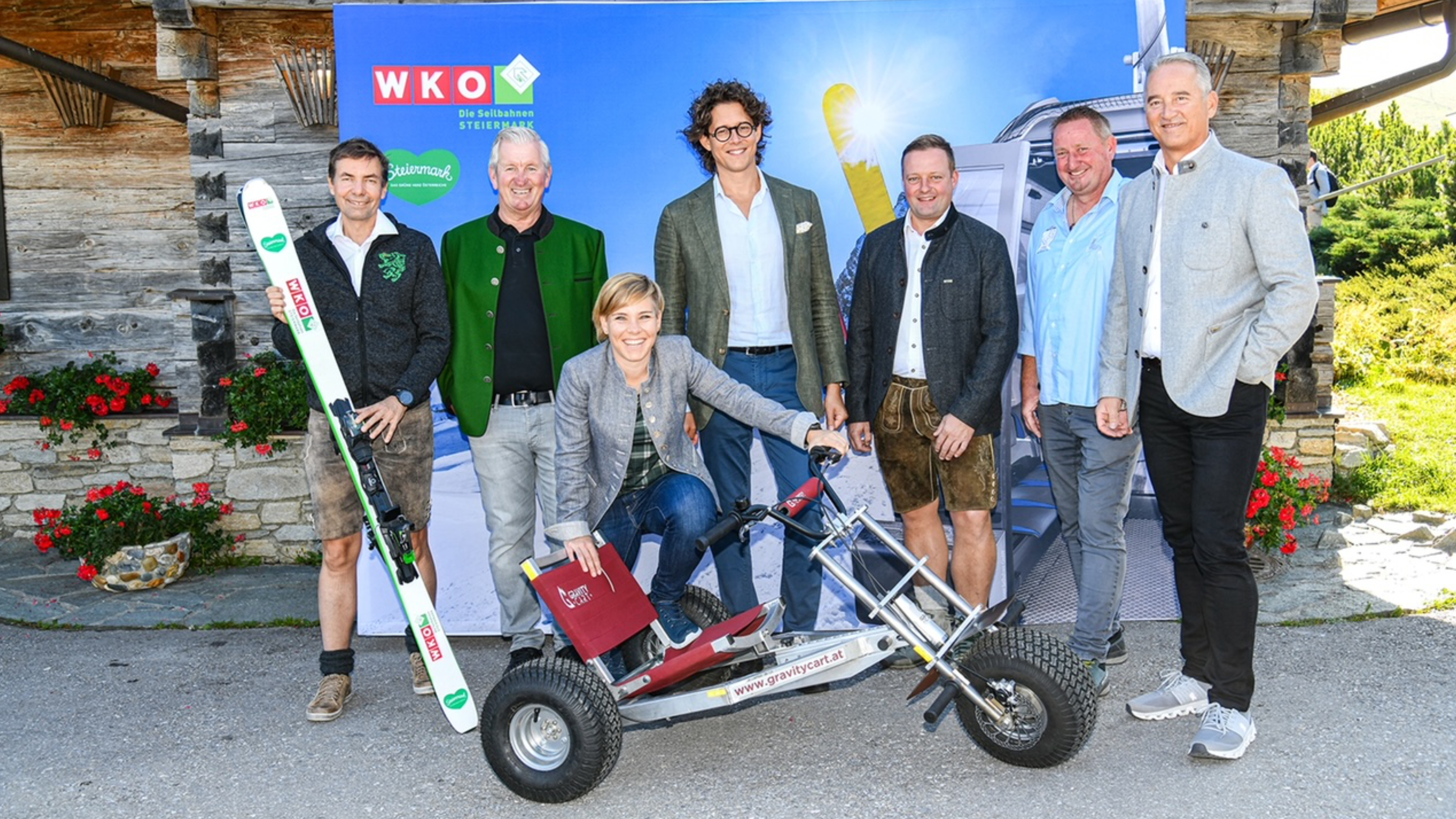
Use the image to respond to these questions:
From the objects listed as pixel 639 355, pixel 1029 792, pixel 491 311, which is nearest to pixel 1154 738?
pixel 1029 792

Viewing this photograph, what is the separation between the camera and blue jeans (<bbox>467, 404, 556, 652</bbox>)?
13.6 ft

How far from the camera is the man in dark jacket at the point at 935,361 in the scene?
4.03 metres

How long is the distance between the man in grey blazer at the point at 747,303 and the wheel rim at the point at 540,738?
2.97 feet

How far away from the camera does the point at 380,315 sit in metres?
3.94

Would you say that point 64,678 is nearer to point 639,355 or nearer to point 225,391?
point 225,391

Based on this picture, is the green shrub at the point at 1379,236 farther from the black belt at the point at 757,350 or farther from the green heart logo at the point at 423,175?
the green heart logo at the point at 423,175

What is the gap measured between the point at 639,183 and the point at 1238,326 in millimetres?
2390

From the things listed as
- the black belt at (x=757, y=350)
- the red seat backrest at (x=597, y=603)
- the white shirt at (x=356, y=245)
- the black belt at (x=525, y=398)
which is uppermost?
the white shirt at (x=356, y=245)

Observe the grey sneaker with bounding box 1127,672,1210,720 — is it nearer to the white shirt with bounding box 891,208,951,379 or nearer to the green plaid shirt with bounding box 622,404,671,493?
the white shirt with bounding box 891,208,951,379

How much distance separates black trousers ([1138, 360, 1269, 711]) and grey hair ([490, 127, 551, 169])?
6.83 ft

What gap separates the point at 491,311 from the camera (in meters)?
4.08

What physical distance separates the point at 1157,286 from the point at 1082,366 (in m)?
0.40

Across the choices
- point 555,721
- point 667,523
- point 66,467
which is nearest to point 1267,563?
Result: point 667,523

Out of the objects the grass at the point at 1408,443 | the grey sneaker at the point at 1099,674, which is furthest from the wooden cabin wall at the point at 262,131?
the grass at the point at 1408,443
